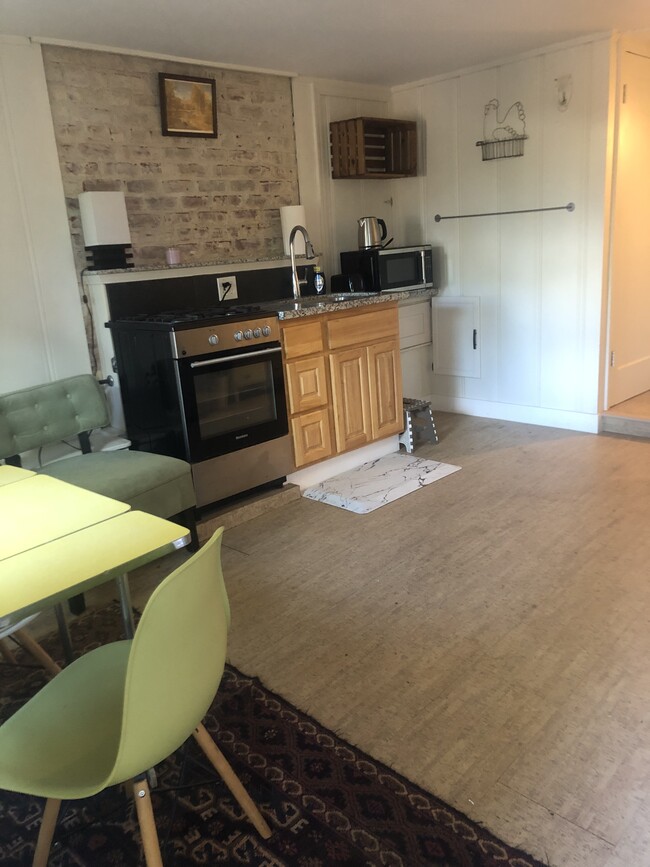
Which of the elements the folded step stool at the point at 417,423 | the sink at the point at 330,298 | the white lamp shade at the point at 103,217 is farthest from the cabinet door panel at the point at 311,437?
the white lamp shade at the point at 103,217

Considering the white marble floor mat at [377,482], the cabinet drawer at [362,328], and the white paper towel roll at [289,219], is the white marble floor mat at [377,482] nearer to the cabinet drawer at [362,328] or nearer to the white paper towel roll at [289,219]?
the cabinet drawer at [362,328]

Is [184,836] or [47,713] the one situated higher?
[47,713]

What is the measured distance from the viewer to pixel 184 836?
1.64 meters

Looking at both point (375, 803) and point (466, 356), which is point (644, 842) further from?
point (466, 356)

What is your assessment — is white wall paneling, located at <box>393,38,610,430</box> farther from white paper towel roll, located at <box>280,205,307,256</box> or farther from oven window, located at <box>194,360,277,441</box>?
oven window, located at <box>194,360,277,441</box>

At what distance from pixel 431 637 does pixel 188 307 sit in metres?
2.33

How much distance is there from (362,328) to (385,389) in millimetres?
433

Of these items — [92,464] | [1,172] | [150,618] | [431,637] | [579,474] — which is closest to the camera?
[150,618]

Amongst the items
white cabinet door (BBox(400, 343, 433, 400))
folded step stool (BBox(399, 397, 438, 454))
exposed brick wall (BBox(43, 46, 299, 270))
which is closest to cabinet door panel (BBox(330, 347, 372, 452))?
folded step stool (BBox(399, 397, 438, 454))

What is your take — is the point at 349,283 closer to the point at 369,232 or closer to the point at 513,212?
the point at 369,232

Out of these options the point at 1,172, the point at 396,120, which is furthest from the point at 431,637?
the point at 396,120

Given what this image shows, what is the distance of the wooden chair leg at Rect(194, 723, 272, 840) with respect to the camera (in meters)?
1.55

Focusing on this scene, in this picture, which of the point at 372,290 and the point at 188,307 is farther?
the point at 372,290

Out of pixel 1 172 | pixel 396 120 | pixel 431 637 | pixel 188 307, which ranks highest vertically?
pixel 396 120
